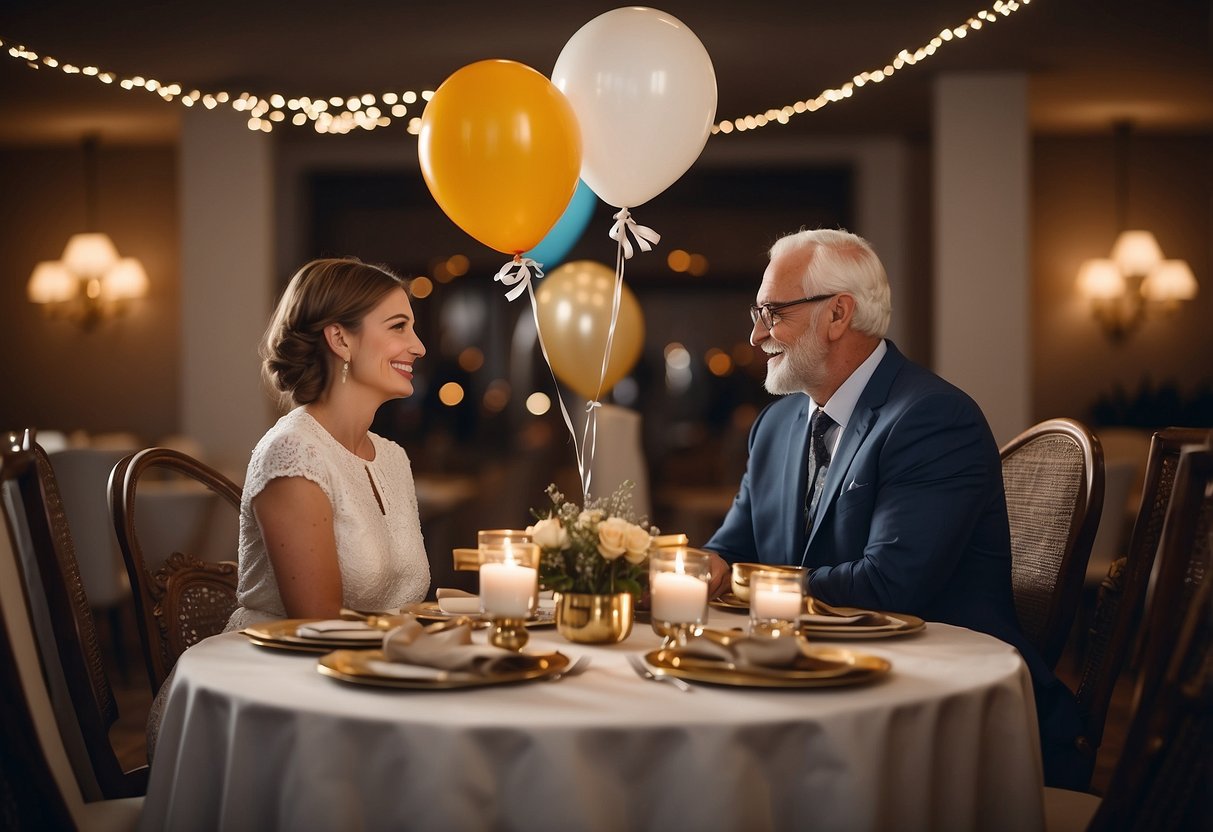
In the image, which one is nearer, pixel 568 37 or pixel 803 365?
pixel 803 365

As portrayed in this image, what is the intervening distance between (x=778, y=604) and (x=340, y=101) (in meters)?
6.06

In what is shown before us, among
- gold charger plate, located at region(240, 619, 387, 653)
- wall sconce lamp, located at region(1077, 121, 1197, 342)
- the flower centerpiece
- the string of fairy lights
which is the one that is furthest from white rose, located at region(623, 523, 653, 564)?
wall sconce lamp, located at region(1077, 121, 1197, 342)

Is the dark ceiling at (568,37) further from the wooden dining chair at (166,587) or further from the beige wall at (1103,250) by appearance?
the wooden dining chair at (166,587)

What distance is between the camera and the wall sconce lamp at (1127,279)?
25.2ft

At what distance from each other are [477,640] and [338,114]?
256 inches

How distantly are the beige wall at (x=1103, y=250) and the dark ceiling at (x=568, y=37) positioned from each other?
0.55 metres

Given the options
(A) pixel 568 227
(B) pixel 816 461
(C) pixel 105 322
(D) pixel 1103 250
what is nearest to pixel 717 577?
(B) pixel 816 461

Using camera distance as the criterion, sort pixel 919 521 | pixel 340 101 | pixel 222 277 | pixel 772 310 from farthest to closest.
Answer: pixel 222 277
pixel 340 101
pixel 772 310
pixel 919 521

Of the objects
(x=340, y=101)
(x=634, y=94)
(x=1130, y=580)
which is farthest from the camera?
(x=340, y=101)

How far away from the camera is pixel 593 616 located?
1.73 meters

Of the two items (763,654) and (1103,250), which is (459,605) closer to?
(763,654)

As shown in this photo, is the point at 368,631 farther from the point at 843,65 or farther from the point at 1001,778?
the point at 843,65

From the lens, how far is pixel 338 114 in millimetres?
7660

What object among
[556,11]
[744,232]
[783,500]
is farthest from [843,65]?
[783,500]
